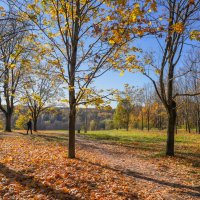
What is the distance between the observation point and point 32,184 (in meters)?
6.21

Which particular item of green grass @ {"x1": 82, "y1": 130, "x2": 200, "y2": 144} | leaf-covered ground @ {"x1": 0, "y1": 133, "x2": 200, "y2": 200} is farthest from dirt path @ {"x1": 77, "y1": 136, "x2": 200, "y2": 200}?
green grass @ {"x1": 82, "y1": 130, "x2": 200, "y2": 144}

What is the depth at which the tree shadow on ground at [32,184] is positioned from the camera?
18.4ft

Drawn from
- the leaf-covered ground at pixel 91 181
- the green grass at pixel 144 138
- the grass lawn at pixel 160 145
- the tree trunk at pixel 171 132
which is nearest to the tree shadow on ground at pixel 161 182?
the leaf-covered ground at pixel 91 181

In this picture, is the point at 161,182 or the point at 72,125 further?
the point at 72,125

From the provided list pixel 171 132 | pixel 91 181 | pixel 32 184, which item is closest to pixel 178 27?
pixel 91 181

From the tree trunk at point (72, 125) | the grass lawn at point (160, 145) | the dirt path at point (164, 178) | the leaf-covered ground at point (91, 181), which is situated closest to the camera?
the leaf-covered ground at point (91, 181)

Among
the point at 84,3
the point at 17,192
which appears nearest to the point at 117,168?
the point at 17,192

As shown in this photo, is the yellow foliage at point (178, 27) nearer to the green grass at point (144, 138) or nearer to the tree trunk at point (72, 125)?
the tree trunk at point (72, 125)

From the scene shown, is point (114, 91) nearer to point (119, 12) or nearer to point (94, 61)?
point (94, 61)

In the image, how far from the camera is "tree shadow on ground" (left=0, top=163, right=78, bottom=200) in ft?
18.4

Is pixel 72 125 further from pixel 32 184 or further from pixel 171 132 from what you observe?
pixel 171 132

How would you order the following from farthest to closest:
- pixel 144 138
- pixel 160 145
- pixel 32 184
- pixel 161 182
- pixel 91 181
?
pixel 144 138, pixel 160 145, pixel 161 182, pixel 91 181, pixel 32 184

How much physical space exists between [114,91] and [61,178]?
4268 mm

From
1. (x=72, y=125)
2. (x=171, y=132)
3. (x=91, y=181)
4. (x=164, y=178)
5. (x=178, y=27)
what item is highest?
(x=178, y=27)
